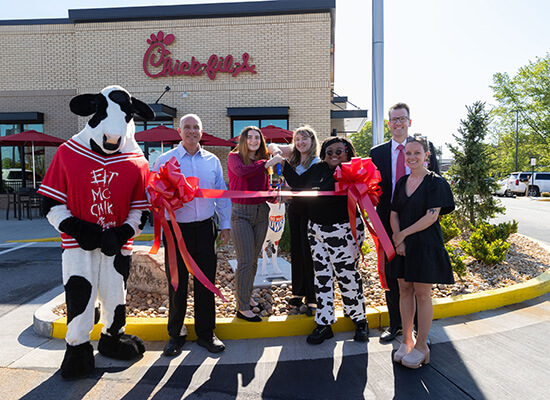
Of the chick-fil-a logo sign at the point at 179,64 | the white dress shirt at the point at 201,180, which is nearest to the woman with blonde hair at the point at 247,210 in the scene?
the white dress shirt at the point at 201,180

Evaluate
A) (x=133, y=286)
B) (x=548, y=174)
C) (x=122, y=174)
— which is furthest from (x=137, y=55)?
(x=548, y=174)

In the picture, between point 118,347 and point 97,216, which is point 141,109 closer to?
point 97,216

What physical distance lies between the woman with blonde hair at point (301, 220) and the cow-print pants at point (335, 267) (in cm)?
36

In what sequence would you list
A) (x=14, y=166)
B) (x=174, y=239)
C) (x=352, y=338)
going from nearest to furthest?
(x=174, y=239) → (x=352, y=338) → (x=14, y=166)

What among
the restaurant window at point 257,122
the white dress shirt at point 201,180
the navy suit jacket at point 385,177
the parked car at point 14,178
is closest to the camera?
the white dress shirt at point 201,180

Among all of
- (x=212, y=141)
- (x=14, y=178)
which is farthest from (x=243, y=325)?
(x=14, y=178)

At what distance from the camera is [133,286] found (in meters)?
4.87

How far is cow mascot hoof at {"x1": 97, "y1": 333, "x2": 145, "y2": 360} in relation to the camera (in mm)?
3260

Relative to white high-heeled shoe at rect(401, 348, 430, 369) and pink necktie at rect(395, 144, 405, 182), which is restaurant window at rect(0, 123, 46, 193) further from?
white high-heeled shoe at rect(401, 348, 430, 369)

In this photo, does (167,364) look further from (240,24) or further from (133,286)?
(240,24)

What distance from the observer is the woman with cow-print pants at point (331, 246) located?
139 inches

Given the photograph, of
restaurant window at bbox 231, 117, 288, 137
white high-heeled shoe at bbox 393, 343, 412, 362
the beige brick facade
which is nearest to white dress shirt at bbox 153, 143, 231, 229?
white high-heeled shoe at bbox 393, 343, 412, 362

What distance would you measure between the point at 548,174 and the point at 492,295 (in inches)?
1209

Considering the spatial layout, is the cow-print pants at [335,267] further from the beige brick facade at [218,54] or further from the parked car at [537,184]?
the parked car at [537,184]
